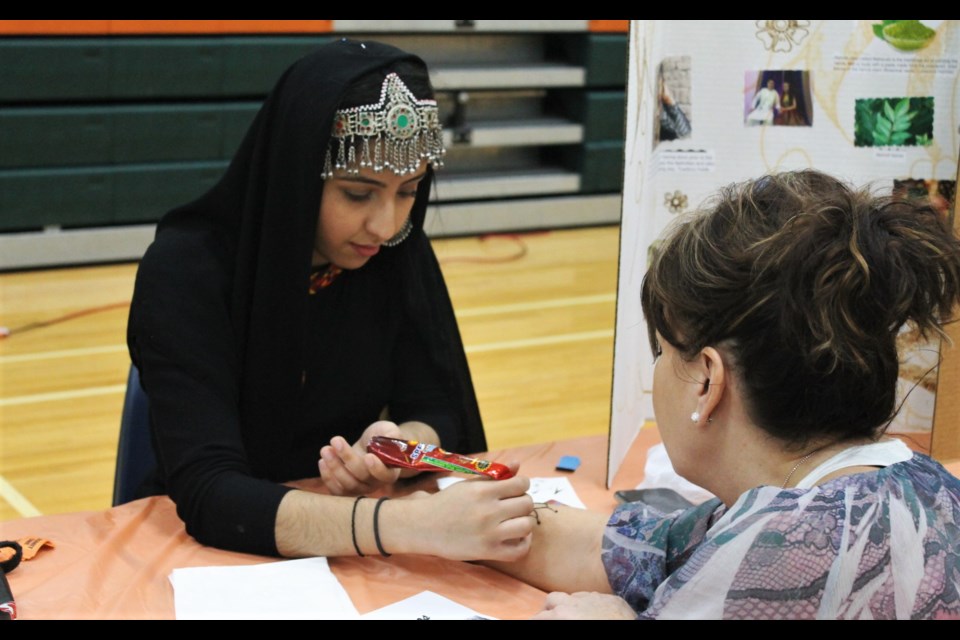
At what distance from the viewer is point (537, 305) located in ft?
17.3

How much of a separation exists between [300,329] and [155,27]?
4235mm

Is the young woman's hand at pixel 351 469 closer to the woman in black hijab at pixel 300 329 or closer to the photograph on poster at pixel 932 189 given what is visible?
the woman in black hijab at pixel 300 329

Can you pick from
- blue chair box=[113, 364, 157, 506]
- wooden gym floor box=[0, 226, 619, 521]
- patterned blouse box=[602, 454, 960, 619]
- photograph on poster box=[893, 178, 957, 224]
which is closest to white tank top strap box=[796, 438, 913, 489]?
patterned blouse box=[602, 454, 960, 619]

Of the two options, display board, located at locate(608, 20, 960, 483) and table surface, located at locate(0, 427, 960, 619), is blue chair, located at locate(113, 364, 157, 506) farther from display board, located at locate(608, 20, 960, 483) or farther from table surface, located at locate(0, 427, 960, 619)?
display board, located at locate(608, 20, 960, 483)

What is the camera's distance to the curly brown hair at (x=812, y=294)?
3.51ft

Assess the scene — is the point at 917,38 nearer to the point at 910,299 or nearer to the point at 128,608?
the point at 910,299

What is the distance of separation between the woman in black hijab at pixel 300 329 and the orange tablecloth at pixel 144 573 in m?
0.04

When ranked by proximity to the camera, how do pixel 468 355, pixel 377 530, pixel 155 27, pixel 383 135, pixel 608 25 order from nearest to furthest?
pixel 377 530 < pixel 383 135 < pixel 468 355 < pixel 155 27 < pixel 608 25

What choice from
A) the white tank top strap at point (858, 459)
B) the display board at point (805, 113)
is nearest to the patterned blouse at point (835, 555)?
the white tank top strap at point (858, 459)

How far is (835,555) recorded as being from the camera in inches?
40.7

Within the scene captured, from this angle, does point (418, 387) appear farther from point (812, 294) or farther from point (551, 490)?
point (812, 294)

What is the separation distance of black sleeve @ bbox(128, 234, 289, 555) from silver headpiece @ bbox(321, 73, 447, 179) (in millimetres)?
273

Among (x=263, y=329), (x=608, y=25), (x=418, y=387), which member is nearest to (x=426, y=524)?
(x=263, y=329)
